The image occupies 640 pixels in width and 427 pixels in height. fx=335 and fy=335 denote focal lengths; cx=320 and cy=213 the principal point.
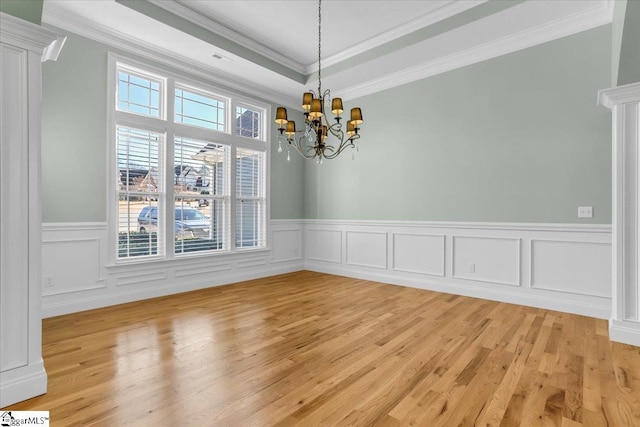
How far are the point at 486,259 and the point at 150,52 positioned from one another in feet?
17.3

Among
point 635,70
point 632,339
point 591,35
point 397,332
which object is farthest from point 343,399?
point 591,35

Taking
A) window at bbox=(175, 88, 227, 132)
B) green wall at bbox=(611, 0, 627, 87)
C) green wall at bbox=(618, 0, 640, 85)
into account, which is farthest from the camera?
window at bbox=(175, 88, 227, 132)

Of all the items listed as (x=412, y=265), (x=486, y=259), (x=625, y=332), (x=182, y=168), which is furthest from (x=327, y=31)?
(x=625, y=332)

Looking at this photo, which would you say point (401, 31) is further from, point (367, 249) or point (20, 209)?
point (20, 209)

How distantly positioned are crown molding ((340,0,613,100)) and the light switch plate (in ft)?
6.66

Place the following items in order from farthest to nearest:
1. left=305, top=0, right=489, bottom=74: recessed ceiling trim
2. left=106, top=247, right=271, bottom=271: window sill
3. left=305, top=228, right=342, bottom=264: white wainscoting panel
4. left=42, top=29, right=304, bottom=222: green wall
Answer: left=305, top=228, right=342, bottom=264: white wainscoting panel, left=106, top=247, right=271, bottom=271: window sill, left=305, top=0, right=489, bottom=74: recessed ceiling trim, left=42, top=29, right=304, bottom=222: green wall

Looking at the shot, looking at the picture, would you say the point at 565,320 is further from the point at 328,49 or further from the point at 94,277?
the point at 94,277

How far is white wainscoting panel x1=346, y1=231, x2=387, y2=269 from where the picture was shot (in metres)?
5.59

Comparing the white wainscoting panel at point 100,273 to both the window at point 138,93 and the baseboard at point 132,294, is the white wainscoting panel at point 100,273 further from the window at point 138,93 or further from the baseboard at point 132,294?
the window at point 138,93

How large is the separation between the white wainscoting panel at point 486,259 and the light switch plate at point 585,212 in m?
0.72

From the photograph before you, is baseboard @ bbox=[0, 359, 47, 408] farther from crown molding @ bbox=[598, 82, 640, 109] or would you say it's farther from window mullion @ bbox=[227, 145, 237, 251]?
crown molding @ bbox=[598, 82, 640, 109]

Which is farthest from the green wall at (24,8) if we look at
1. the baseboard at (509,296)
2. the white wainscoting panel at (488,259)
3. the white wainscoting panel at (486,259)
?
the baseboard at (509,296)

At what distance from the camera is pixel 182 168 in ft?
16.1

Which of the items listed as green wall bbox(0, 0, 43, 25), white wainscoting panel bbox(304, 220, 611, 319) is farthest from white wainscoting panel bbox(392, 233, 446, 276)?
green wall bbox(0, 0, 43, 25)
